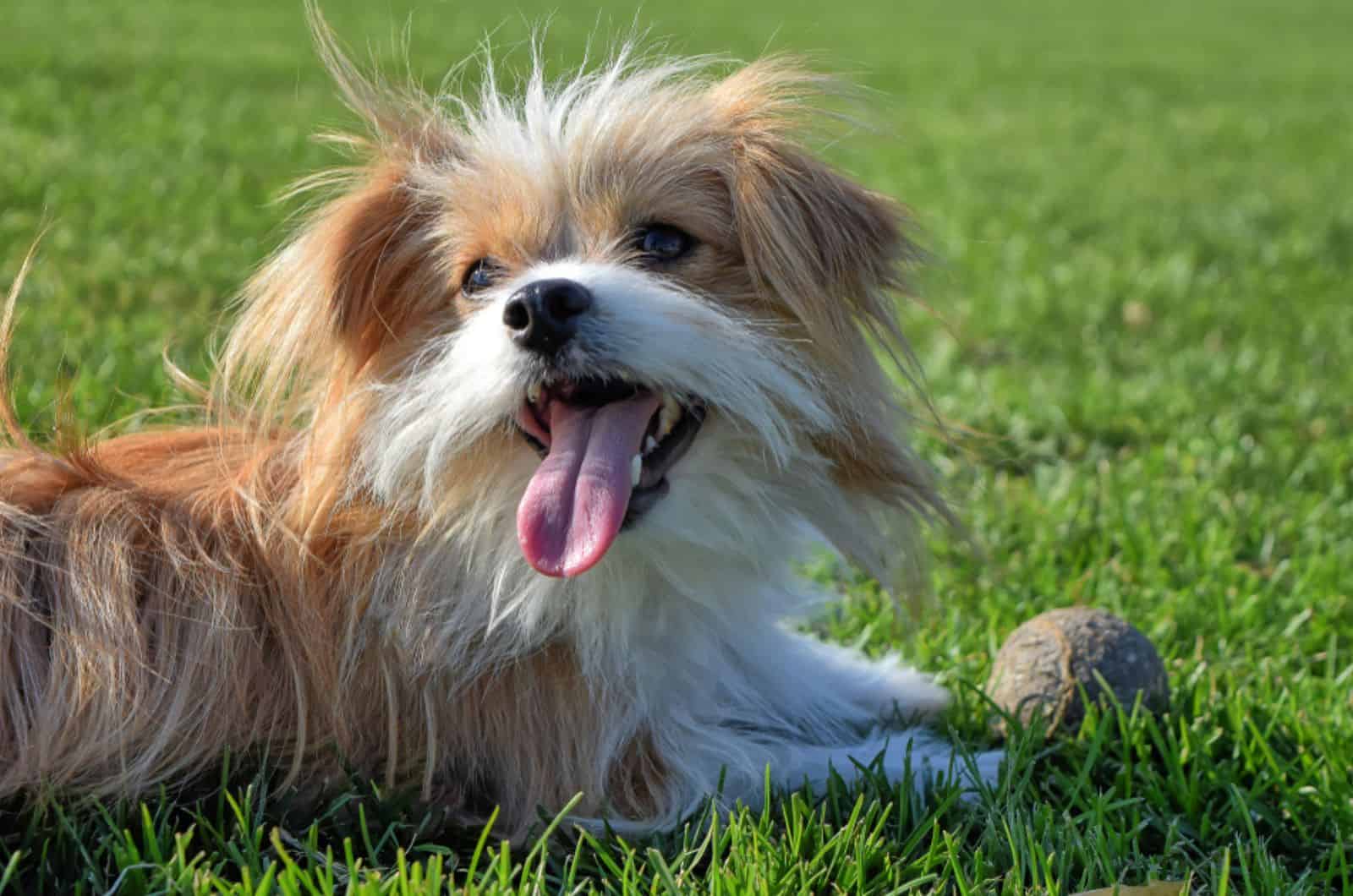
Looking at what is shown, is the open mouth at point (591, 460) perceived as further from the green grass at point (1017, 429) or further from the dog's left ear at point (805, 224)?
the green grass at point (1017, 429)

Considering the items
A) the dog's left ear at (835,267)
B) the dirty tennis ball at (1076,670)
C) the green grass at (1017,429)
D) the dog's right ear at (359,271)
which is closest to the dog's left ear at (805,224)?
the dog's left ear at (835,267)

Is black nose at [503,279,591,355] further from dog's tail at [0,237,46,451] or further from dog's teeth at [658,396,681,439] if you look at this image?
dog's tail at [0,237,46,451]

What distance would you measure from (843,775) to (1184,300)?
16.7ft

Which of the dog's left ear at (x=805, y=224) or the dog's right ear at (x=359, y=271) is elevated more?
the dog's left ear at (x=805, y=224)

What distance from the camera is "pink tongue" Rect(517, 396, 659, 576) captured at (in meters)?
2.62

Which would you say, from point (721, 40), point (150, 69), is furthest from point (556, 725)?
point (721, 40)

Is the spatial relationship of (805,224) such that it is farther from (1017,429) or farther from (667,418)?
(1017,429)

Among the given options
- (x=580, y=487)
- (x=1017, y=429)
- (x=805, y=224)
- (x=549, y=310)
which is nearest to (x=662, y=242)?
(x=805, y=224)

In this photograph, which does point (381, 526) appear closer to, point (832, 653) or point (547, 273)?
point (547, 273)

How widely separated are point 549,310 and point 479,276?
41cm

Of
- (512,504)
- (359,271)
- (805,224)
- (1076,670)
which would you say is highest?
(805,224)

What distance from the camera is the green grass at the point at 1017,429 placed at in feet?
8.75

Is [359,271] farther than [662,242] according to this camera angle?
Yes

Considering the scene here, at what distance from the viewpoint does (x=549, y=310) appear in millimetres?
2561
